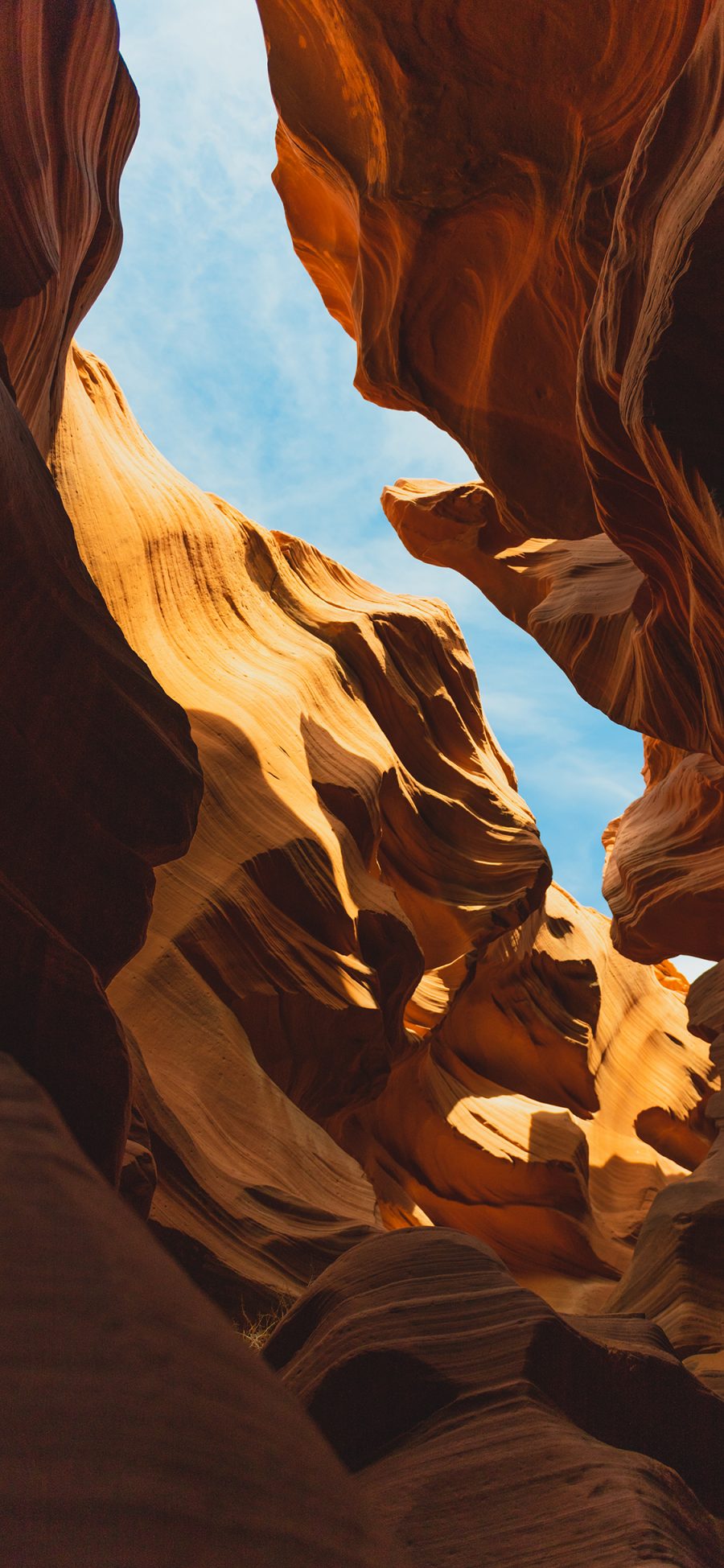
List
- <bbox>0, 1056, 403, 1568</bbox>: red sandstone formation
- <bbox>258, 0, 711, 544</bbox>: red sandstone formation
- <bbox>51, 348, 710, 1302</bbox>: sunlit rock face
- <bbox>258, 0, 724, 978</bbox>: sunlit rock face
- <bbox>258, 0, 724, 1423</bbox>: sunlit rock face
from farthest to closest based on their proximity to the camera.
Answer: <bbox>258, 0, 711, 544</bbox>: red sandstone formation → <bbox>51, 348, 710, 1302</bbox>: sunlit rock face → <bbox>258, 0, 724, 1423</bbox>: sunlit rock face → <bbox>258, 0, 724, 978</bbox>: sunlit rock face → <bbox>0, 1056, 403, 1568</bbox>: red sandstone formation

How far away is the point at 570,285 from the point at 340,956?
541 cm

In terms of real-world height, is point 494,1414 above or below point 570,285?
below

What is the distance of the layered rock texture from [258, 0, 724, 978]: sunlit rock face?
0.12ft

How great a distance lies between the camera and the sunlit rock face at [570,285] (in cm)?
517

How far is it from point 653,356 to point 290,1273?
4.97m

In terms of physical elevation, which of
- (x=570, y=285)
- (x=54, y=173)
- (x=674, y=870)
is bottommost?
(x=674, y=870)

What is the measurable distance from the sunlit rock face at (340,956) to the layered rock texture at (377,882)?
0.05 meters

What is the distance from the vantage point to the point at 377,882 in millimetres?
10422

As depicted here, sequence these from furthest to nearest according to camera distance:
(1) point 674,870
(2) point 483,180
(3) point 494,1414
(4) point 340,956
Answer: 1. (1) point 674,870
2. (4) point 340,956
3. (2) point 483,180
4. (3) point 494,1414

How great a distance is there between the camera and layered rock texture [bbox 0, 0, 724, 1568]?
2006mm

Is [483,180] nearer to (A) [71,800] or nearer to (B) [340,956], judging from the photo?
(B) [340,956]

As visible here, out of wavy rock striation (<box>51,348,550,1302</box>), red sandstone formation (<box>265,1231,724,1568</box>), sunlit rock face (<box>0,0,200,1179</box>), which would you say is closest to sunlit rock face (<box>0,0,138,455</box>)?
wavy rock striation (<box>51,348,550,1302</box>)

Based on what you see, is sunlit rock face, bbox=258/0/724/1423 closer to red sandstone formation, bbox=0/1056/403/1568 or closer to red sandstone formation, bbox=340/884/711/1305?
red sandstone formation, bbox=340/884/711/1305

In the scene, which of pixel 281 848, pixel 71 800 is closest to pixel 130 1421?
pixel 71 800
